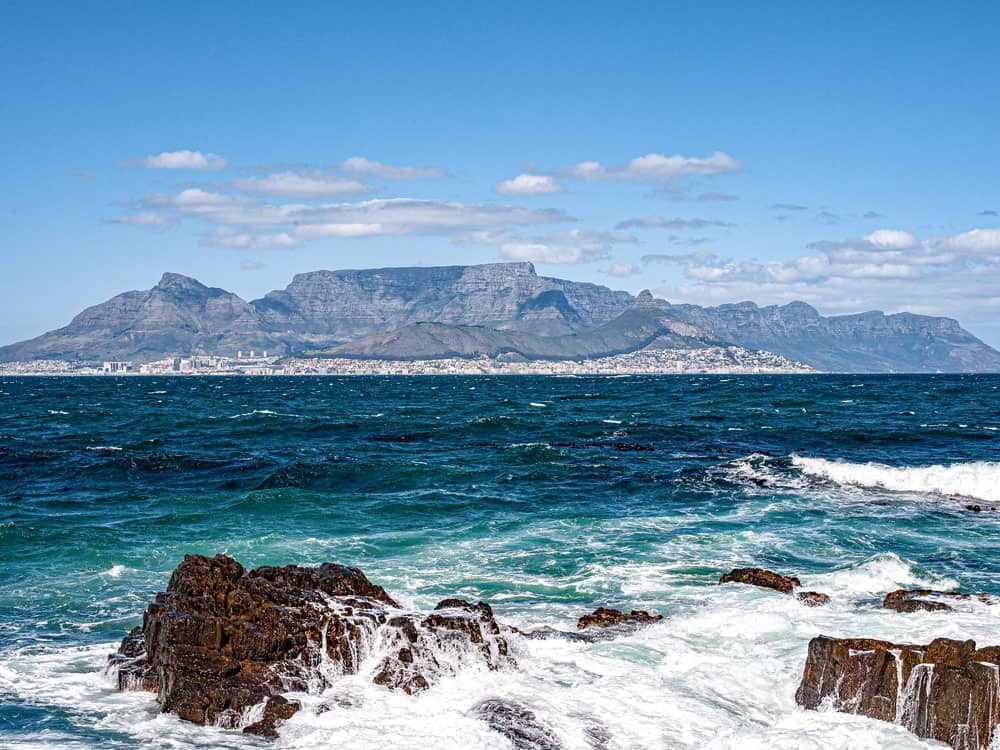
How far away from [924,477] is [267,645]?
111ft

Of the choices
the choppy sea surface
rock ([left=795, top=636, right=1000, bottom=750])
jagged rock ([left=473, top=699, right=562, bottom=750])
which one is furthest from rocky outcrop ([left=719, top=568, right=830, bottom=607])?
jagged rock ([left=473, top=699, right=562, bottom=750])

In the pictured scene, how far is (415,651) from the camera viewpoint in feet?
53.5

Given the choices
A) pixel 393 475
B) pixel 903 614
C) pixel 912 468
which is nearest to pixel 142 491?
pixel 393 475

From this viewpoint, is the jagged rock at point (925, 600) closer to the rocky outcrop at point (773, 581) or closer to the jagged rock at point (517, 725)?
the rocky outcrop at point (773, 581)

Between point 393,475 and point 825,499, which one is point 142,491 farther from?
point 825,499

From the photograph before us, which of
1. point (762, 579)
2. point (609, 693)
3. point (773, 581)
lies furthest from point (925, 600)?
point (609, 693)

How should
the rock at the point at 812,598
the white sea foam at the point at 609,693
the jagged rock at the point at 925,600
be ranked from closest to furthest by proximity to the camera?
the white sea foam at the point at 609,693, the jagged rock at the point at 925,600, the rock at the point at 812,598

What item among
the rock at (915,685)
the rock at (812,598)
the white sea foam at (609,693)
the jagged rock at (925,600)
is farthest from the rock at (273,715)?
the jagged rock at (925,600)

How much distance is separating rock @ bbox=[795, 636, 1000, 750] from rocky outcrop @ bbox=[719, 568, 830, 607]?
20.4 feet

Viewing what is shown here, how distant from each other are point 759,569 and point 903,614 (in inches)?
160

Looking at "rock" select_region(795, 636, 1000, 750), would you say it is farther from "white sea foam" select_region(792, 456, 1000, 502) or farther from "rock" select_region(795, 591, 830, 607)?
"white sea foam" select_region(792, 456, 1000, 502)

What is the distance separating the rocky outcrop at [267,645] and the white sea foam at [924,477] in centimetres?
2869

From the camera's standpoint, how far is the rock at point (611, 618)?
19.4 m

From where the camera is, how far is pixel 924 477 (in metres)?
40.3
